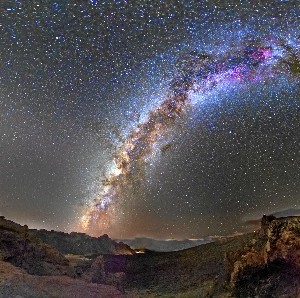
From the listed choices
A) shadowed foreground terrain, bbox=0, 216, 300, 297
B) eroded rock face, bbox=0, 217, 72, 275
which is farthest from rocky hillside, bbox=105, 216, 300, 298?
eroded rock face, bbox=0, 217, 72, 275

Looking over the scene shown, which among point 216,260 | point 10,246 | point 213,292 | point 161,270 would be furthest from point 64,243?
point 213,292

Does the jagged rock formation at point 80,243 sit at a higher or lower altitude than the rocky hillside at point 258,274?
higher

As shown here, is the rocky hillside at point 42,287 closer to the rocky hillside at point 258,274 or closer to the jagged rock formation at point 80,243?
the rocky hillside at point 258,274

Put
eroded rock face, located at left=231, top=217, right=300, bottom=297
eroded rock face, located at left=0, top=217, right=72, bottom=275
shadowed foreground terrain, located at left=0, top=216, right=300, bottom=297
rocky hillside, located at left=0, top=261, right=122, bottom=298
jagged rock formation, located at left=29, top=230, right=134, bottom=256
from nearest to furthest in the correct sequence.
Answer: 1. rocky hillside, located at left=0, top=261, right=122, bottom=298
2. shadowed foreground terrain, located at left=0, top=216, right=300, bottom=297
3. eroded rock face, located at left=231, top=217, right=300, bottom=297
4. eroded rock face, located at left=0, top=217, right=72, bottom=275
5. jagged rock formation, located at left=29, top=230, right=134, bottom=256

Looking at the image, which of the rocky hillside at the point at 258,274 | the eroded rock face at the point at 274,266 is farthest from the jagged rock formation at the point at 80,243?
the eroded rock face at the point at 274,266

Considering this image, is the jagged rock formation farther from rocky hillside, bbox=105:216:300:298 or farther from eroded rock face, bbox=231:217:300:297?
eroded rock face, bbox=231:217:300:297

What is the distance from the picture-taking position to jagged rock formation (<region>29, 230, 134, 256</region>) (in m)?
16.8

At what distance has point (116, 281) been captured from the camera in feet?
26.0

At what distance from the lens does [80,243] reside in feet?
59.3

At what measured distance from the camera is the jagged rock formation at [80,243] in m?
16.8

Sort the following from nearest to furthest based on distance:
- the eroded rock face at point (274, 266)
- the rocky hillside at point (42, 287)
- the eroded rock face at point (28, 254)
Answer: the rocky hillside at point (42, 287) → the eroded rock face at point (274, 266) → the eroded rock face at point (28, 254)

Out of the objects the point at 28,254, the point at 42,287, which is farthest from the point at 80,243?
the point at 42,287

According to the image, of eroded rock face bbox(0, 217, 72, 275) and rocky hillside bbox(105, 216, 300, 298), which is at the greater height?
eroded rock face bbox(0, 217, 72, 275)

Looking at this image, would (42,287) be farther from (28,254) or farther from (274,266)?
(274,266)
